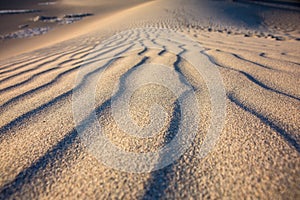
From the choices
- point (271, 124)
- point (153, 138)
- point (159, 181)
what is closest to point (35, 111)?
point (153, 138)

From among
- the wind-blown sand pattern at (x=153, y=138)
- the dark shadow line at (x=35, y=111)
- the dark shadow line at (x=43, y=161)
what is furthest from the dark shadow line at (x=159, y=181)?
the dark shadow line at (x=35, y=111)

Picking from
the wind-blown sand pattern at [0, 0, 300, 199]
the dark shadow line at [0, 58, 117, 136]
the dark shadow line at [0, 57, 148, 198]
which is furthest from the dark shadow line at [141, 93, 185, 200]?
the dark shadow line at [0, 58, 117, 136]

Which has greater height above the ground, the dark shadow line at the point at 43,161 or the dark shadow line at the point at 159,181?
the dark shadow line at the point at 159,181

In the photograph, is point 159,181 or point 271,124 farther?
point 271,124

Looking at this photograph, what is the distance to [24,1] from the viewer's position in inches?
588

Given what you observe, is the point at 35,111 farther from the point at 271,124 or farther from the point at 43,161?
the point at 271,124

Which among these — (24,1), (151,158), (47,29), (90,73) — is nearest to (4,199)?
(151,158)

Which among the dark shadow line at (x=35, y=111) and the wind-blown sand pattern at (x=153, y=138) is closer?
the wind-blown sand pattern at (x=153, y=138)

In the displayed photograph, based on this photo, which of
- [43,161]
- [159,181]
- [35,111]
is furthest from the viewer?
[35,111]

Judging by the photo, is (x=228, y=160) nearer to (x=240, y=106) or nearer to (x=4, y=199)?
(x=240, y=106)

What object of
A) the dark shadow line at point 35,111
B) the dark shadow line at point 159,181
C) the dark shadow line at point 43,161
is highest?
the dark shadow line at point 159,181

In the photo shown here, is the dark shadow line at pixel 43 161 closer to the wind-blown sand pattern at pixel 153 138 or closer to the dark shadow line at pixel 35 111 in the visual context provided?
the wind-blown sand pattern at pixel 153 138

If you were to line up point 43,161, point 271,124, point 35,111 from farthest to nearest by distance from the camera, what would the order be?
point 35,111 < point 271,124 < point 43,161

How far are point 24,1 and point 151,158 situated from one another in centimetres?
1757
